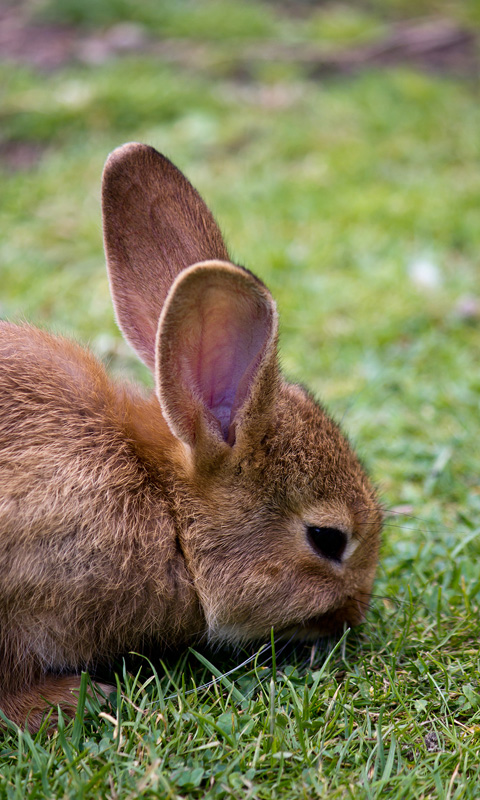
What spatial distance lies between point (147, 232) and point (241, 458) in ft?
2.88

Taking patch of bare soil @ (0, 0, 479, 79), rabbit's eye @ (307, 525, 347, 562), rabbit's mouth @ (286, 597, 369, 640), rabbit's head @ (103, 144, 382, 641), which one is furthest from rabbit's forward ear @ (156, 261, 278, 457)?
patch of bare soil @ (0, 0, 479, 79)

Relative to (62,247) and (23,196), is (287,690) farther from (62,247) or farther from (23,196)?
(23,196)

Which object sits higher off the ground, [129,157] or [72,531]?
[129,157]

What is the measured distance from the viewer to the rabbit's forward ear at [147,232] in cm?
284

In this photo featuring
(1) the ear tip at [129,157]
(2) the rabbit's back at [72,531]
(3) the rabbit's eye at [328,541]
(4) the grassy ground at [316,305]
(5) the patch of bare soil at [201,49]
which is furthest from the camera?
(5) the patch of bare soil at [201,49]

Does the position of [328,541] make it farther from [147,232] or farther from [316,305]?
[316,305]

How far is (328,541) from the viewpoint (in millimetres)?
2709

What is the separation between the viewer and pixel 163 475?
104 inches

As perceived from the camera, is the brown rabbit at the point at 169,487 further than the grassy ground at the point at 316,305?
Yes

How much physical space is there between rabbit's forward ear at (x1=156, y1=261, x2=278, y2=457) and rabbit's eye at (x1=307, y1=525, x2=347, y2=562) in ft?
1.27

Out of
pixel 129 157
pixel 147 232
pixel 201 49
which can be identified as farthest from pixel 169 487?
pixel 201 49

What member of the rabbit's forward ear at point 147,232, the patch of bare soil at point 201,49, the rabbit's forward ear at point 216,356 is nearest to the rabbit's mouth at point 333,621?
the rabbit's forward ear at point 216,356

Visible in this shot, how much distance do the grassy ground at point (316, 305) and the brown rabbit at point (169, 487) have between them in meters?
0.19

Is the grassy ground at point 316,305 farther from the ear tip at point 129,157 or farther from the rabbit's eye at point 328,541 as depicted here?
the ear tip at point 129,157
